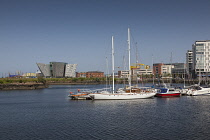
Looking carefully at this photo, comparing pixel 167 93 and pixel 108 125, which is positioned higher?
pixel 167 93

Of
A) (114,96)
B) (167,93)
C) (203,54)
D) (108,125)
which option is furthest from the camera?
(203,54)

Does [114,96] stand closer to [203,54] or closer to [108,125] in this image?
[108,125]

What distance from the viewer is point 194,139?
23.4 meters

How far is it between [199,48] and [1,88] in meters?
116

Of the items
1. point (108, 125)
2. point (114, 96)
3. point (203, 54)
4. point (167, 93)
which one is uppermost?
point (203, 54)

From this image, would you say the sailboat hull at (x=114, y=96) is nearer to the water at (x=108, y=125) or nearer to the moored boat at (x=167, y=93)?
the moored boat at (x=167, y=93)

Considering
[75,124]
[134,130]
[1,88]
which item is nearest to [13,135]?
[75,124]

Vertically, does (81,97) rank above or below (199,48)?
below

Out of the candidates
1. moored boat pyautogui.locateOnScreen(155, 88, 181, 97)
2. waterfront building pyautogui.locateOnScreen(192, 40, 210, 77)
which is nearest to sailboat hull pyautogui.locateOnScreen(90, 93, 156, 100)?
moored boat pyautogui.locateOnScreen(155, 88, 181, 97)

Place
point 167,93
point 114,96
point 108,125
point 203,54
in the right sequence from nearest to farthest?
point 108,125
point 114,96
point 167,93
point 203,54

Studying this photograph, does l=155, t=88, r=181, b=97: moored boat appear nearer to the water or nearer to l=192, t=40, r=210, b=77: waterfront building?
the water

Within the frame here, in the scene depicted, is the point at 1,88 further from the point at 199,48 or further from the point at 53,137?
the point at 199,48

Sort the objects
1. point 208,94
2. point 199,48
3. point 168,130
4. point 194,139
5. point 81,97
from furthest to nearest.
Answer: point 199,48 < point 208,94 < point 81,97 < point 168,130 < point 194,139

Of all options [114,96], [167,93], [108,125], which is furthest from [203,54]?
[108,125]
